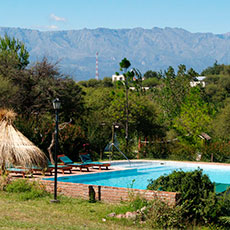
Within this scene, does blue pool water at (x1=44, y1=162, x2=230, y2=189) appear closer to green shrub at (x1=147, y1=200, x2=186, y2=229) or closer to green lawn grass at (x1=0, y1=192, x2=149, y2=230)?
green lawn grass at (x1=0, y1=192, x2=149, y2=230)

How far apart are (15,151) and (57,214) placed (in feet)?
17.2

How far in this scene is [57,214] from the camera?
868cm

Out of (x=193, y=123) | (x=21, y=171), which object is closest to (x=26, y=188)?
(x=21, y=171)

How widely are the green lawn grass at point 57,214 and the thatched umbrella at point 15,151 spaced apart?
294 cm

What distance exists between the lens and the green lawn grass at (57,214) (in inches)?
297

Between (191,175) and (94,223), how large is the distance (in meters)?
2.53

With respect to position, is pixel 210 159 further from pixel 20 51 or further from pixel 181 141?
pixel 20 51

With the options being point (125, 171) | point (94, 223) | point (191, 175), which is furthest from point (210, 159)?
point (94, 223)

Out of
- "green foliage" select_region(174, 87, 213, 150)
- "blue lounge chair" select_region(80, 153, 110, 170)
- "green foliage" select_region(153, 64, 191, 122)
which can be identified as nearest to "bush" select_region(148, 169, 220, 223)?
"blue lounge chair" select_region(80, 153, 110, 170)

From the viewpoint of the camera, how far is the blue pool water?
16094 mm

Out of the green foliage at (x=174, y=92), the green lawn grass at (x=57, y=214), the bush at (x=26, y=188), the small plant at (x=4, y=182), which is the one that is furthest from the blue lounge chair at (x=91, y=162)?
the green foliage at (x=174, y=92)

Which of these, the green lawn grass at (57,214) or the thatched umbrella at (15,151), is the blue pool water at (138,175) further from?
the green lawn grass at (57,214)

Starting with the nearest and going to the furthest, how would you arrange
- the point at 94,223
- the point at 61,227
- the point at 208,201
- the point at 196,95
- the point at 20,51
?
the point at 61,227 → the point at 94,223 → the point at 208,201 → the point at 196,95 → the point at 20,51

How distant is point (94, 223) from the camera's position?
8.10 meters
